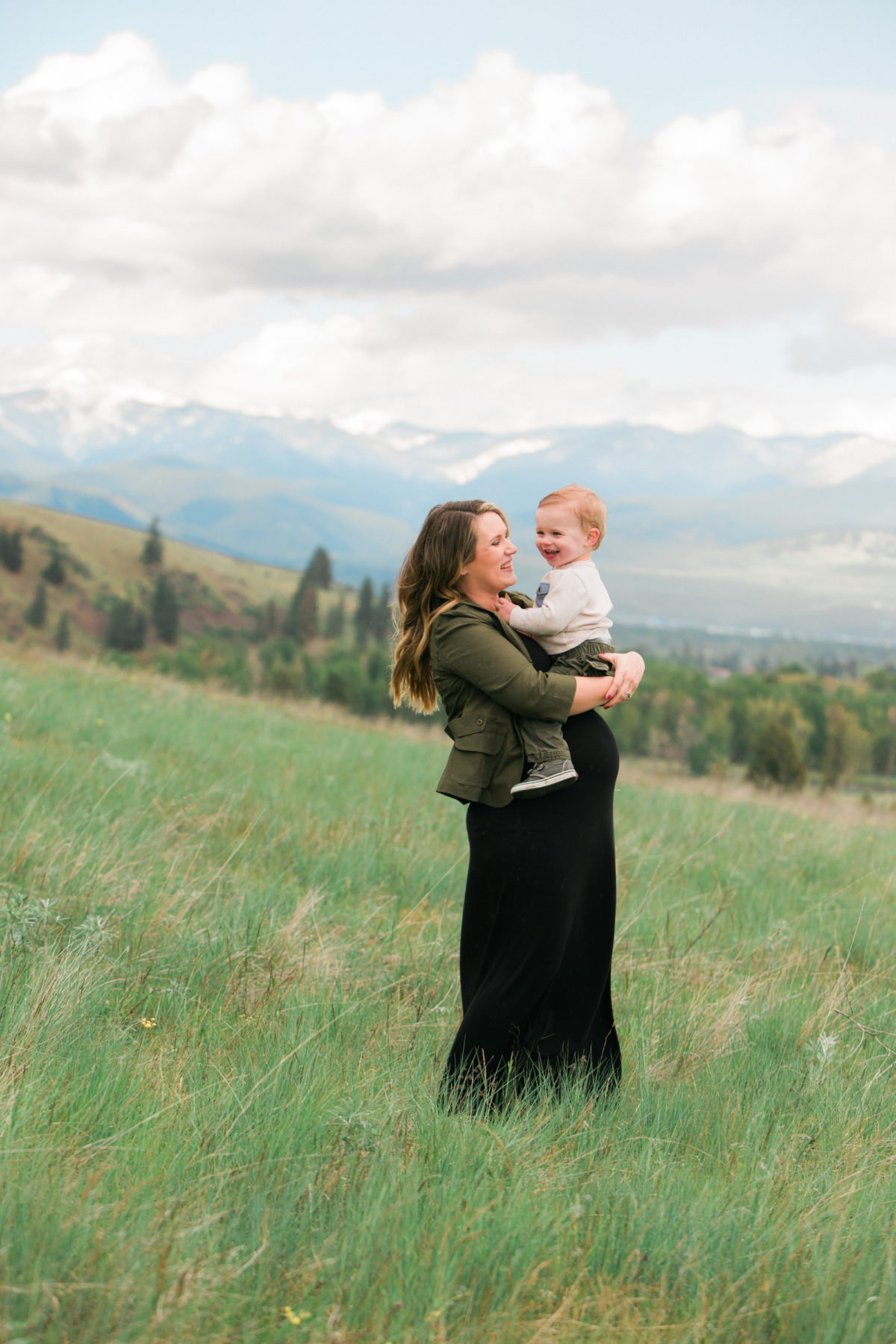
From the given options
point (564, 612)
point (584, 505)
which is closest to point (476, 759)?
point (564, 612)

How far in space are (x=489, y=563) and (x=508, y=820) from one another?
93cm

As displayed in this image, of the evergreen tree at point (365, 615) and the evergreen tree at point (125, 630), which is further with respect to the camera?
the evergreen tree at point (365, 615)

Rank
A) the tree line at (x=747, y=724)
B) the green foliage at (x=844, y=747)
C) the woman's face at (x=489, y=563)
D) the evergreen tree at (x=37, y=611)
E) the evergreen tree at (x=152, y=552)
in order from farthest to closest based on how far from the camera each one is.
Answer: the evergreen tree at (x=152, y=552) → the evergreen tree at (x=37, y=611) → the green foliage at (x=844, y=747) → the tree line at (x=747, y=724) → the woman's face at (x=489, y=563)

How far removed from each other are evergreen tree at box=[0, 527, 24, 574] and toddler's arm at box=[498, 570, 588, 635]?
470ft

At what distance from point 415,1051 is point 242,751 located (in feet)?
22.1

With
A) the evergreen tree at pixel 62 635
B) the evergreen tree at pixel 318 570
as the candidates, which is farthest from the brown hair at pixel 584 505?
the evergreen tree at pixel 318 570

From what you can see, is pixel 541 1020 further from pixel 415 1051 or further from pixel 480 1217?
pixel 480 1217

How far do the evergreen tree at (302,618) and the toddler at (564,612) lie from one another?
139559 mm

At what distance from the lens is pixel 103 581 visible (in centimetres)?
14550

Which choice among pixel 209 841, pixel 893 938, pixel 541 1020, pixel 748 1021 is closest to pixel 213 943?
pixel 541 1020

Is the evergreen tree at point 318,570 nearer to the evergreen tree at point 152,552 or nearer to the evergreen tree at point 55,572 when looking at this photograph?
the evergreen tree at point 152,552

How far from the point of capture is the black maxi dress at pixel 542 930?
11.7ft

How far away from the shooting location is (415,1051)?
151 inches

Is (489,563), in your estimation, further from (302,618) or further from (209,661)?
(302,618)
